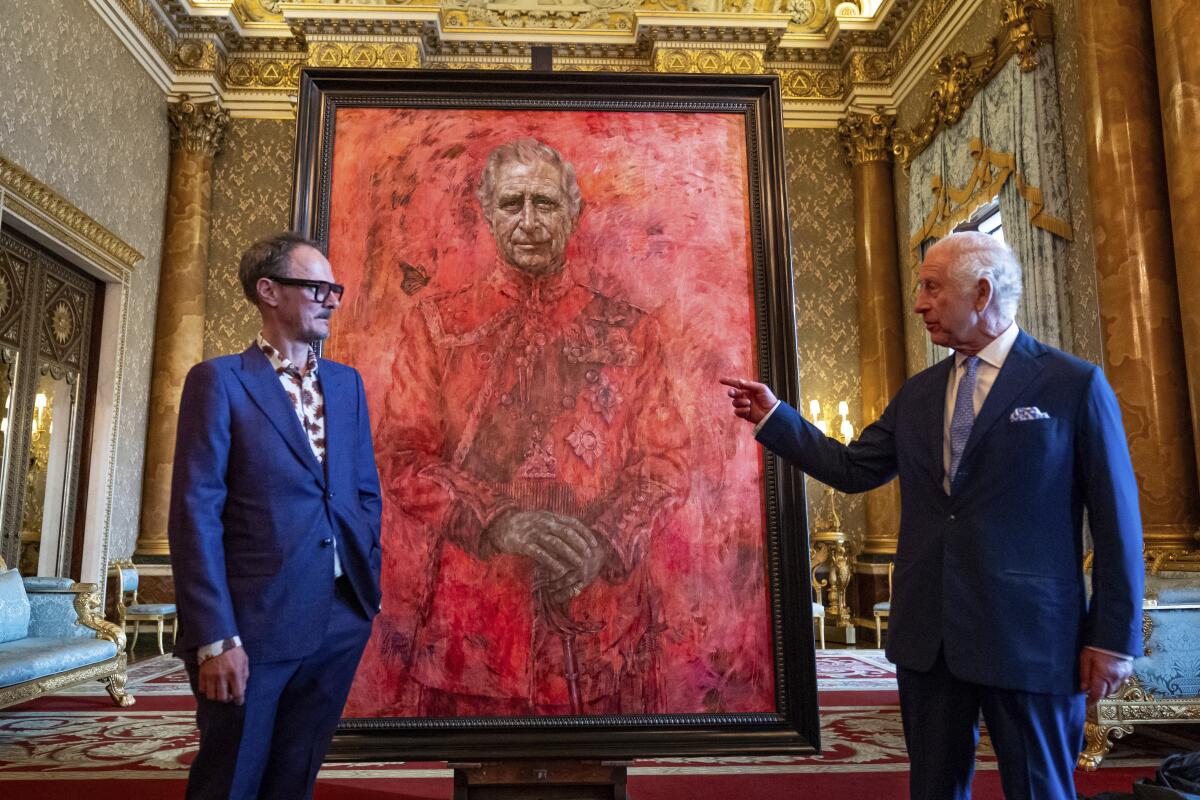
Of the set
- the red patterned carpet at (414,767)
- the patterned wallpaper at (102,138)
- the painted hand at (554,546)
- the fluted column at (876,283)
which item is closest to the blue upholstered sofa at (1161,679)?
the red patterned carpet at (414,767)

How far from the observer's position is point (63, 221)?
6.90 meters

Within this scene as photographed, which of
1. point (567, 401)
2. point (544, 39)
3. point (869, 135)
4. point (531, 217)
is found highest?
point (544, 39)

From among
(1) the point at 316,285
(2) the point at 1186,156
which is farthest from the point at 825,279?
(1) the point at 316,285

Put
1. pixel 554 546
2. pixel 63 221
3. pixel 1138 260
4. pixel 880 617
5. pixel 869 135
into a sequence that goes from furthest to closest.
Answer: pixel 869 135 → pixel 880 617 → pixel 63 221 → pixel 1138 260 → pixel 554 546

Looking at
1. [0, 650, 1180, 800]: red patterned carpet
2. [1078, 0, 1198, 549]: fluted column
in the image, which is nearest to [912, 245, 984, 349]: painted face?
[0, 650, 1180, 800]: red patterned carpet

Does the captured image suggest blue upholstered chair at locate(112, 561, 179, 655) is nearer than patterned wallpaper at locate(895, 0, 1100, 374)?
No

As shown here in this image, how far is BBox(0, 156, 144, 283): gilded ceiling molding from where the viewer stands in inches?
244

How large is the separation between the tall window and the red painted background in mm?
5279

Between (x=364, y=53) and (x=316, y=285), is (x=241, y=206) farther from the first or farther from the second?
(x=316, y=285)

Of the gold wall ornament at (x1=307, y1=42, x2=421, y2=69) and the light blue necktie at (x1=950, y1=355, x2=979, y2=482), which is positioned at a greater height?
the gold wall ornament at (x1=307, y1=42, x2=421, y2=69)

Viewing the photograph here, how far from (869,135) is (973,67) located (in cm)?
204

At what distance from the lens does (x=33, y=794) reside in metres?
3.43

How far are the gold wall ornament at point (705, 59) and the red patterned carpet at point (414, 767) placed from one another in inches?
268

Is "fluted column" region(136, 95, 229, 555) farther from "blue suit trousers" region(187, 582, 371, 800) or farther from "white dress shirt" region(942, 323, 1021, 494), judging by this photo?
"white dress shirt" region(942, 323, 1021, 494)
